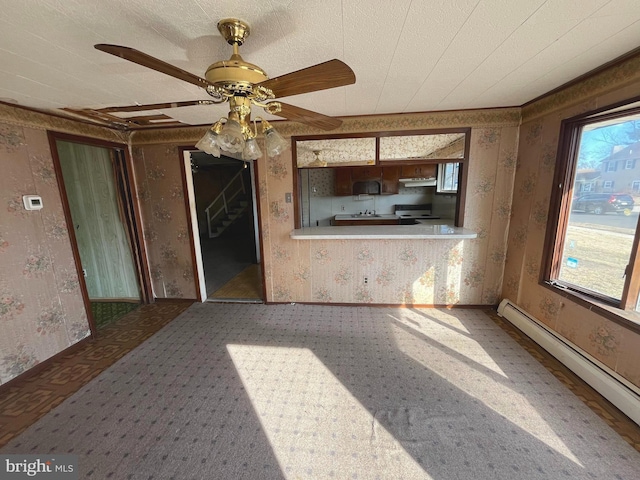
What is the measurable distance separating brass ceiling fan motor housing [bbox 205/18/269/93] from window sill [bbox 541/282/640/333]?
8.30 feet

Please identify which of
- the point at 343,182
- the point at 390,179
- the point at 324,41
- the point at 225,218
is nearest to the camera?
the point at 324,41

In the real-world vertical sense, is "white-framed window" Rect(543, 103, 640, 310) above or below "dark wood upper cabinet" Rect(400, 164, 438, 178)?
below

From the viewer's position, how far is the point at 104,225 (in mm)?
3225

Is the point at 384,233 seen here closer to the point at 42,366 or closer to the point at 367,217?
the point at 367,217

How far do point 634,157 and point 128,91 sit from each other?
3417 millimetres

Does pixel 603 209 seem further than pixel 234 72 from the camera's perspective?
Yes

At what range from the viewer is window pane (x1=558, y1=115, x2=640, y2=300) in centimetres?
162

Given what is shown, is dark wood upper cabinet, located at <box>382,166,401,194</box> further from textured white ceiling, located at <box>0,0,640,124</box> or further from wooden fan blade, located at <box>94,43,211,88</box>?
wooden fan blade, located at <box>94,43,211,88</box>

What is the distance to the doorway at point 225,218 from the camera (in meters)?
4.86

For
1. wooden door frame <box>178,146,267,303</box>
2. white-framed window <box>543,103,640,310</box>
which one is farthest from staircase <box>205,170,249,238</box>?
white-framed window <box>543,103,640,310</box>

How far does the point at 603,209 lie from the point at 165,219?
4.23m

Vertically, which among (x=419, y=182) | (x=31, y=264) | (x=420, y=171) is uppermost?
(x=420, y=171)

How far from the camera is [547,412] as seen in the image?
5.15 ft

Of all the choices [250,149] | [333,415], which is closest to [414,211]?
[333,415]
